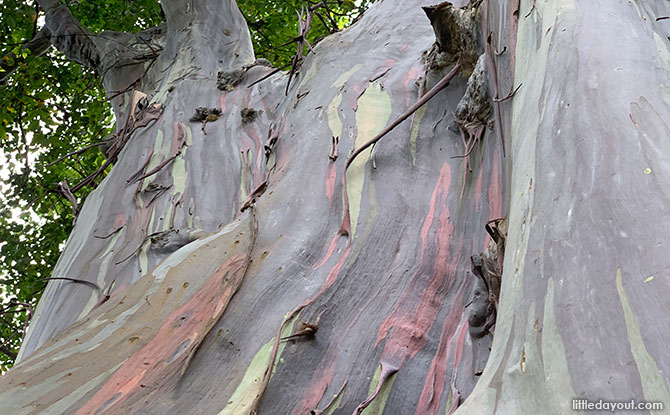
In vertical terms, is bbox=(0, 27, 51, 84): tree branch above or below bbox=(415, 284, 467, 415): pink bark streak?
above

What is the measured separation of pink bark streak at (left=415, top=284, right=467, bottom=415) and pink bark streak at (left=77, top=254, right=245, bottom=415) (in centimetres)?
47

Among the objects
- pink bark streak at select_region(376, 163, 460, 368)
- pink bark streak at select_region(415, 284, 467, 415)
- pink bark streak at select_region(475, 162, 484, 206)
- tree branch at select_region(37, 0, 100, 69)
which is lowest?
pink bark streak at select_region(415, 284, 467, 415)

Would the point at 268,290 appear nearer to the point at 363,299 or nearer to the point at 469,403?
the point at 363,299

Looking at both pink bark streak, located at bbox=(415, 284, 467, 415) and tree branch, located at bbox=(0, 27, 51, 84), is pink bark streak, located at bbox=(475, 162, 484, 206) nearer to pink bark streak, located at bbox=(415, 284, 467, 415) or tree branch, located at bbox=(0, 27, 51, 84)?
pink bark streak, located at bbox=(415, 284, 467, 415)

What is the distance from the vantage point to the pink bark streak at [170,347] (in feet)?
4.04

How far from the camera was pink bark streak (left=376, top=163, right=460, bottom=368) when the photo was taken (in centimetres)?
132

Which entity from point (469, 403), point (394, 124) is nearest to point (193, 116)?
point (394, 124)

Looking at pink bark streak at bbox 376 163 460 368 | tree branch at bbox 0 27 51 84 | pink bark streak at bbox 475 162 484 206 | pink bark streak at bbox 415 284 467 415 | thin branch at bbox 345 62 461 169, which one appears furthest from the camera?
tree branch at bbox 0 27 51 84

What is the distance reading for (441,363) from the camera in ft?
4.22

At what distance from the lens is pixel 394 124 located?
178 centimetres

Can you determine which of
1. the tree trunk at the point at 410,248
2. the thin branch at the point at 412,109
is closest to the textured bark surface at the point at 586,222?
the tree trunk at the point at 410,248

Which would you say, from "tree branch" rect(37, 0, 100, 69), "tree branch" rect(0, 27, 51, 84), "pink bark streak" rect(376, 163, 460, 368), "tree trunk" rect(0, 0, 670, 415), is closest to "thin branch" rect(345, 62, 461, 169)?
"tree trunk" rect(0, 0, 670, 415)

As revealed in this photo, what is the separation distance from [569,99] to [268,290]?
0.77 metres

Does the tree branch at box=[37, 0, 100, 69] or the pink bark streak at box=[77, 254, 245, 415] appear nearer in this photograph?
the pink bark streak at box=[77, 254, 245, 415]
